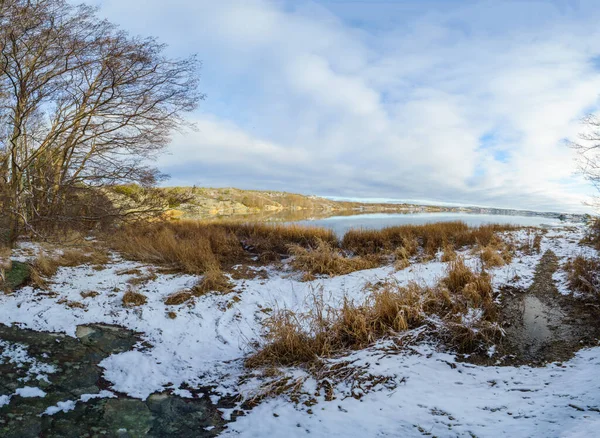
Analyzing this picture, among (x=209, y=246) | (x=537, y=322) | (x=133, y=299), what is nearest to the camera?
(x=537, y=322)

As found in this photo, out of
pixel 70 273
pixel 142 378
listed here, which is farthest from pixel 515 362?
pixel 70 273

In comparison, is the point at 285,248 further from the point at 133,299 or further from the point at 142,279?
the point at 133,299

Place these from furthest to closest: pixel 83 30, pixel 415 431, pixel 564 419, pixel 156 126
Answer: pixel 156 126 < pixel 83 30 < pixel 415 431 < pixel 564 419

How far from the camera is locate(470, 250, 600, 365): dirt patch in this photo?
362 centimetres

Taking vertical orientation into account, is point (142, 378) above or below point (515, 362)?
below

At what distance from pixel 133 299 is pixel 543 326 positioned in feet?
21.1

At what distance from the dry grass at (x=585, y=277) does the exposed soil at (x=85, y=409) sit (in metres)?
6.32

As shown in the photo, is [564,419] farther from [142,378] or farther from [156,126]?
[156,126]

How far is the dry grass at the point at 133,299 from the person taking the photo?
5332mm

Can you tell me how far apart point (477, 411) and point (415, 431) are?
57cm

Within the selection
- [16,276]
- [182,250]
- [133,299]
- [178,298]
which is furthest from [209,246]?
[16,276]

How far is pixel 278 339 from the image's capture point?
154 inches

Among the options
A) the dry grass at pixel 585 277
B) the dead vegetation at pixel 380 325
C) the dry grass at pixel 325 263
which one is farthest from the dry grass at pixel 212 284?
the dry grass at pixel 585 277

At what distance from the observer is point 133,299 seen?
214 inches
